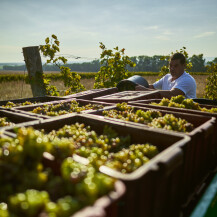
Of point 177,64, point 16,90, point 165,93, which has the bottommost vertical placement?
point 16,90

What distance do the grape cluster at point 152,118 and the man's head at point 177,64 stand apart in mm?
3000

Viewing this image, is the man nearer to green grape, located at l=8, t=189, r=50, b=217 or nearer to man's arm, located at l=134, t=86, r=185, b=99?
man's arm, located at l=134, t=86, r=185, b=99

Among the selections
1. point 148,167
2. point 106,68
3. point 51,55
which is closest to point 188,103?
point 148,167

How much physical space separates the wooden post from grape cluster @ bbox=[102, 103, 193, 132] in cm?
321

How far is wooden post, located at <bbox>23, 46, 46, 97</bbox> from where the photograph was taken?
556 cm

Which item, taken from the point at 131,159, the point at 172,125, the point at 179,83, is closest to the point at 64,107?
the point at 172,125

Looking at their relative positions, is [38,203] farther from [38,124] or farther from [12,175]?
[38,124]

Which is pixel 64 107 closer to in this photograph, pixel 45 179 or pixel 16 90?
pixel 45 179

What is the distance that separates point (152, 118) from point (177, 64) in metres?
3.31

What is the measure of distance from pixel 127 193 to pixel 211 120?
71.9 inches

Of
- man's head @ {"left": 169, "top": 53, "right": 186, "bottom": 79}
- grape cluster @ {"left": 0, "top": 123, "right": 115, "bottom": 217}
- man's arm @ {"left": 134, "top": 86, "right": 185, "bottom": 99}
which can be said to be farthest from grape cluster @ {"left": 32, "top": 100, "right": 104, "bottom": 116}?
man's head @ {"left": 169, "top": 53, "right": 186, "bottom": 79}

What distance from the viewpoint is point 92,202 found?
1.09m

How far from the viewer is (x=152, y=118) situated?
3084 millimetres

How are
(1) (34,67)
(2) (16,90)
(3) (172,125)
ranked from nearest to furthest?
(3) (172,125)
(1) (34,67)
(2) (16,90)
